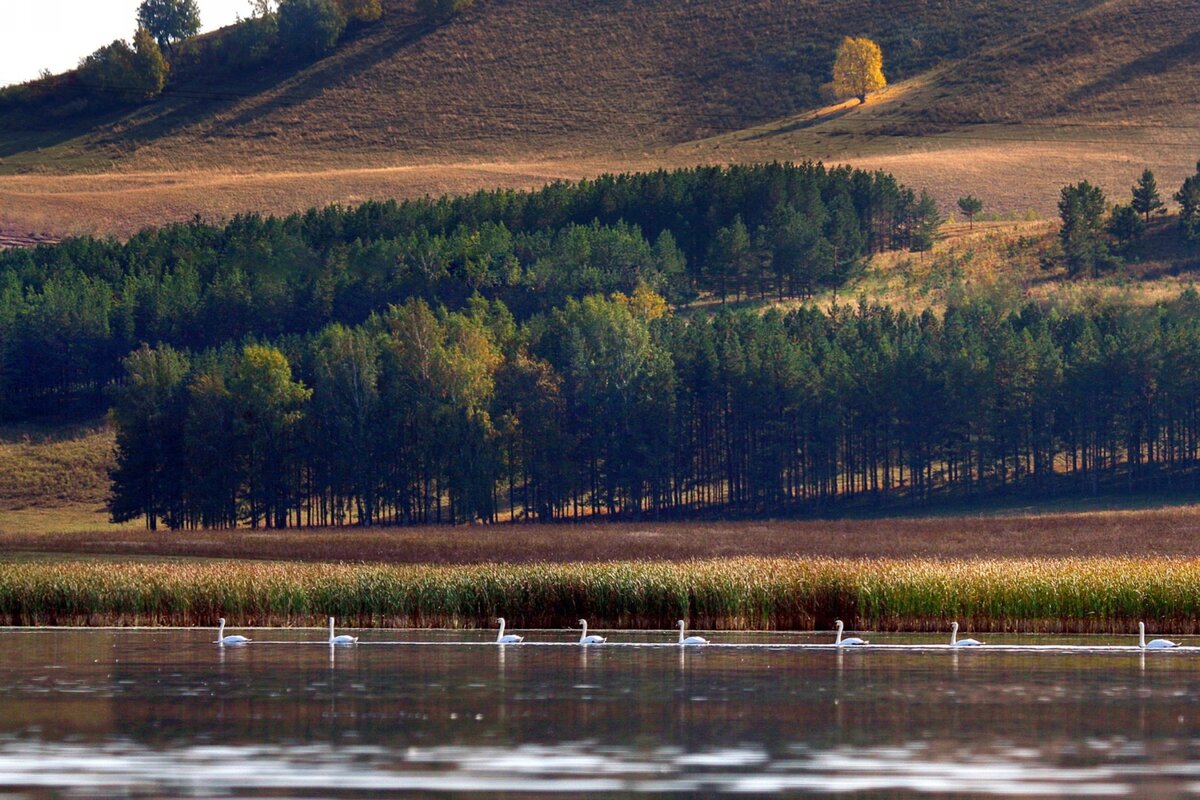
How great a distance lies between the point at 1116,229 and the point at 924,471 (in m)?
44.0

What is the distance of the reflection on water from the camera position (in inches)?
940

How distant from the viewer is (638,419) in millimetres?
117000

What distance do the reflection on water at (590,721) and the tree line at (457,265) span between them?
103108mm

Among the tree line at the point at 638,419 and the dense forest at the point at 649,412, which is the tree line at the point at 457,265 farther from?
the tree line at the point at 638,419

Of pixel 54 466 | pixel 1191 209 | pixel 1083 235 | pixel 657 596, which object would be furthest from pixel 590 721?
pixel 1191 209

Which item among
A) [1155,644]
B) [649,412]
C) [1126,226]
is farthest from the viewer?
[1126,226]

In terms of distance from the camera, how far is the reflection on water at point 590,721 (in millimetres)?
23875

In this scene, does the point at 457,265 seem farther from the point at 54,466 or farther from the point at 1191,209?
the point at 1191,209

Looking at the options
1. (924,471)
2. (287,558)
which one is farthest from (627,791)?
(924,471)

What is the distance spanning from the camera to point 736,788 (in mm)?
23031

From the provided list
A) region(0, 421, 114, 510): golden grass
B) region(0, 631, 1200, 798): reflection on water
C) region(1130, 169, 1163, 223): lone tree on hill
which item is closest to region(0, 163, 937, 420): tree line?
region(0, 421, 114, 510): golden grass

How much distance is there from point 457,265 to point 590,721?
120255 mm

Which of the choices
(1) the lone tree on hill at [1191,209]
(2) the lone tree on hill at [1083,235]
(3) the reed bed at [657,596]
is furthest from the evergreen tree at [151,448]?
(1) the lone tree on hill at [1191,209]

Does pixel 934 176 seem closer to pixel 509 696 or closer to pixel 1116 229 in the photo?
pixel 1116 229
